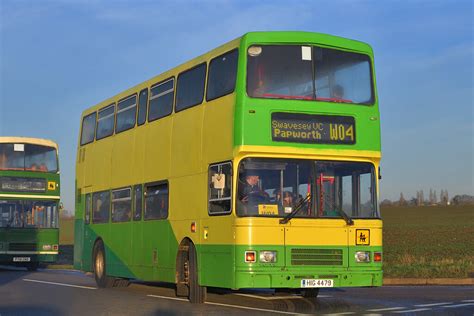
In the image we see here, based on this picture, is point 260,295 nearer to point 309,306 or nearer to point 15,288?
point 309,306

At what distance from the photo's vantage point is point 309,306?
1698 centimetres

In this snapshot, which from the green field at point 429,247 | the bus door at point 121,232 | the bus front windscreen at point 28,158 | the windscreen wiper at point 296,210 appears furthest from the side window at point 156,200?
the bus front windscreen at point 28,158

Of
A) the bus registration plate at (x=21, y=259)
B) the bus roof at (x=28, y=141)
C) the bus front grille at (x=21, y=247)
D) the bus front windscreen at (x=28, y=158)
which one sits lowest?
the bus registration plate at (x=21, y=259)

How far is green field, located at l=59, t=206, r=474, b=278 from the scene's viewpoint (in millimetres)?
25953

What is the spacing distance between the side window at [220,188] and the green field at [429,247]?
9.73 metres

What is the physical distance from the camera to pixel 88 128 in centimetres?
2488

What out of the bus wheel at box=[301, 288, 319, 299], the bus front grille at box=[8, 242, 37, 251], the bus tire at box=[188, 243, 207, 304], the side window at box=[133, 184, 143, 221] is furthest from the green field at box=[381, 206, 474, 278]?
the bus front grille at box=[8, 242, 37, 251]

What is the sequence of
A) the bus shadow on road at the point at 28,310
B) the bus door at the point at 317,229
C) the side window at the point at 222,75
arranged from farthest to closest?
the side window at the point at 222,75, the bus shadow on road at the point at 28,310, the bus door at the point at 317,229

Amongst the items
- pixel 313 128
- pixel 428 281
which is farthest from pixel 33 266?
pixel 313 128

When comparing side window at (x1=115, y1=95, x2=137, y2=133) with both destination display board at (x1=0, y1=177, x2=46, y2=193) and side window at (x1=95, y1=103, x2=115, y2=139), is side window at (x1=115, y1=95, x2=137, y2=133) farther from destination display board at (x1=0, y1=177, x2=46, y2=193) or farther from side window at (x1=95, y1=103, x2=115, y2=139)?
destination display board at (x1=0, y1=177, x2=46, y2=193)

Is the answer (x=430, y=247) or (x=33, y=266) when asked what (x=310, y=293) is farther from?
(x=430, y=247)

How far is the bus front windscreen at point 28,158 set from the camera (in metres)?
32.5

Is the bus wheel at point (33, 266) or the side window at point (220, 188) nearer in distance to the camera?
the side window at point (220, 188)

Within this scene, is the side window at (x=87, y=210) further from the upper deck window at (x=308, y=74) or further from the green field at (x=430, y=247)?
the upper deck window at (x=308, y=74)
